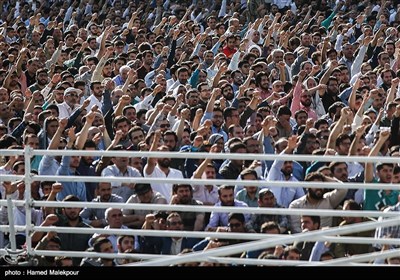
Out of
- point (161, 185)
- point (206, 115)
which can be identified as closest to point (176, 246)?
point (161, 185)

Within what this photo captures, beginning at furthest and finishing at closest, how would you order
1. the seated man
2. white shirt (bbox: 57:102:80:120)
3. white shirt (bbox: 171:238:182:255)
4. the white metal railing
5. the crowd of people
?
1. white shirt (bbox: 57:102:80:120)
2. the seated man
3. the crowd of people
4. white shirt (bbox: 171:238:182:255)
5. the white metal railing

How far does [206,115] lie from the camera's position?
53.2 ft

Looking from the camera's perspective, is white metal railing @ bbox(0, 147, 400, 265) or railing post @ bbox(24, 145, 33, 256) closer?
white metal railing @ bbox(0, 147, 400, 265)

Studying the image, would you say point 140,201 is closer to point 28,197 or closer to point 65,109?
point 28,197

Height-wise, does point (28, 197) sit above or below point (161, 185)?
above

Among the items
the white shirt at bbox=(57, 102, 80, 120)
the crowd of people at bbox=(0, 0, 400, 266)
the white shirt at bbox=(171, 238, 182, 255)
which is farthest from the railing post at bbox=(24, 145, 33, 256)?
the white shirt at bbox=(57, 102, 80, 120)

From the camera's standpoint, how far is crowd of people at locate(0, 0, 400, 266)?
11992 mm

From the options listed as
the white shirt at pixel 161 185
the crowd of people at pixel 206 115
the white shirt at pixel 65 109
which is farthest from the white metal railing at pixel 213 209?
the white shirt at pixel 65 109

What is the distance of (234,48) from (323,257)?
11584 millimetres

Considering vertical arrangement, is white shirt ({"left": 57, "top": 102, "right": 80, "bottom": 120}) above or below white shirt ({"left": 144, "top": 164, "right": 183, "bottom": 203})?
below

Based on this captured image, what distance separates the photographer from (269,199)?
1205 centimetres

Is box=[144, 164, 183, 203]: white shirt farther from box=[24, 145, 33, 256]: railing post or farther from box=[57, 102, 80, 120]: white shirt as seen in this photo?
box=[57, 102, 80, 120]: white shirt

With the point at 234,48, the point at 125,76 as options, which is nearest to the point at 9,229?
the point at 125,76
